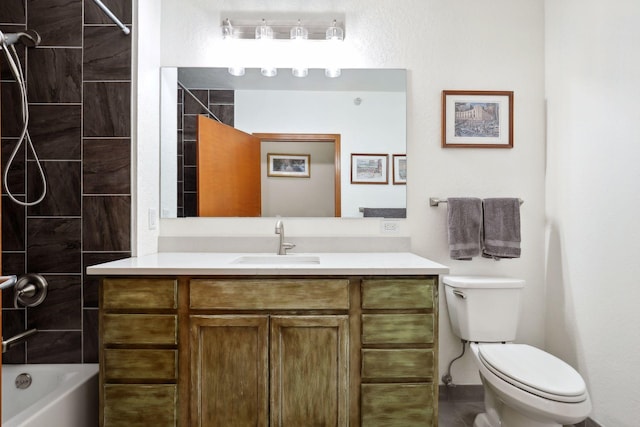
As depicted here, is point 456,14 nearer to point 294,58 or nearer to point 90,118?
point 294,58

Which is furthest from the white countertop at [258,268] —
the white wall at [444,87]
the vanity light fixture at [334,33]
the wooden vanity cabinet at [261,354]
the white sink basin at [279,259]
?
the vanity light fixture at [334,33]

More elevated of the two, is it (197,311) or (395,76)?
(395,76)

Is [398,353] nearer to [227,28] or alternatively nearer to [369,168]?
[369,168]

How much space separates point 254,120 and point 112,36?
814 mm

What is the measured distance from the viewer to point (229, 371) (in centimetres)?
161

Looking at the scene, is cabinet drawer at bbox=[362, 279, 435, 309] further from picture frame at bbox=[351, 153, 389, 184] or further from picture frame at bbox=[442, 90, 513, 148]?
picture frame at bbox=[442, 90, 513, 148]

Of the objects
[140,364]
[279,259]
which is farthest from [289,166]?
[140,364]

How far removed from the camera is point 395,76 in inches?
89.4

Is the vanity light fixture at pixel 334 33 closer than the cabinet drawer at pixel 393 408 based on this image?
No

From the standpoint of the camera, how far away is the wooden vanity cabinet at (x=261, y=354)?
5.25 ft

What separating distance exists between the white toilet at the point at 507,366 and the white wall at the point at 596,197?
11.8 inches

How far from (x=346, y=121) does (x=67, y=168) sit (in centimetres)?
149

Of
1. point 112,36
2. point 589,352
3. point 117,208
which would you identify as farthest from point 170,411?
point 589,352

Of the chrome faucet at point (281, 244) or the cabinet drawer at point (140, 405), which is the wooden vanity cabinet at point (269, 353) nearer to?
the cabinet drawer at point (140, 405)
